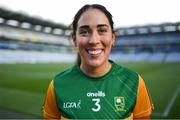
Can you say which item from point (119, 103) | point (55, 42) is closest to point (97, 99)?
point (119, 103)

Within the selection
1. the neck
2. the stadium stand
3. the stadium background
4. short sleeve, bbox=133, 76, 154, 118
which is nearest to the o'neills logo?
the neck

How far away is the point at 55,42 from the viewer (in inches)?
1708

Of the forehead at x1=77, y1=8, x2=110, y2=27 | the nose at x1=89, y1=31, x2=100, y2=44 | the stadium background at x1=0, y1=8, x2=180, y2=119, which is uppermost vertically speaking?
the forehead at x1=77, y1=8, x2=110, y2=27

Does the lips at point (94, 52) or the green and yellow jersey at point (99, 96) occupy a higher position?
the lips at point (94, 52)

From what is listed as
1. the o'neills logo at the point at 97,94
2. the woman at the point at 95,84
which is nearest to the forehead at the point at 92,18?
the woman at the point at 95,84

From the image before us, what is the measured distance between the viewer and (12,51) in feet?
107

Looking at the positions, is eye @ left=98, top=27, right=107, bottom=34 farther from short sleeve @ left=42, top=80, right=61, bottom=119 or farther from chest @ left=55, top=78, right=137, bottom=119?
short sleeve @ left=42, top=80, right=61, bottom=119

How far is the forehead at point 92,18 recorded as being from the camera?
5.71 feet

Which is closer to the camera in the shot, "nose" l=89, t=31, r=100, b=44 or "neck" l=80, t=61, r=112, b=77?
"nose" l=89, t=31, r=100, b=44

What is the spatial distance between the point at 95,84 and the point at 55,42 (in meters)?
42.0

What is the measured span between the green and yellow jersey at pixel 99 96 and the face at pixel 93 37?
0.43 feet

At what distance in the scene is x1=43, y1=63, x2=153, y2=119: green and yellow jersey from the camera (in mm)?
1778

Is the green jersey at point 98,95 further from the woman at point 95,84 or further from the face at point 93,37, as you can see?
the face at point 93,37

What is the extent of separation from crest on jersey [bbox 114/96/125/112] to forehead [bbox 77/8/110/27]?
1.56 ft
